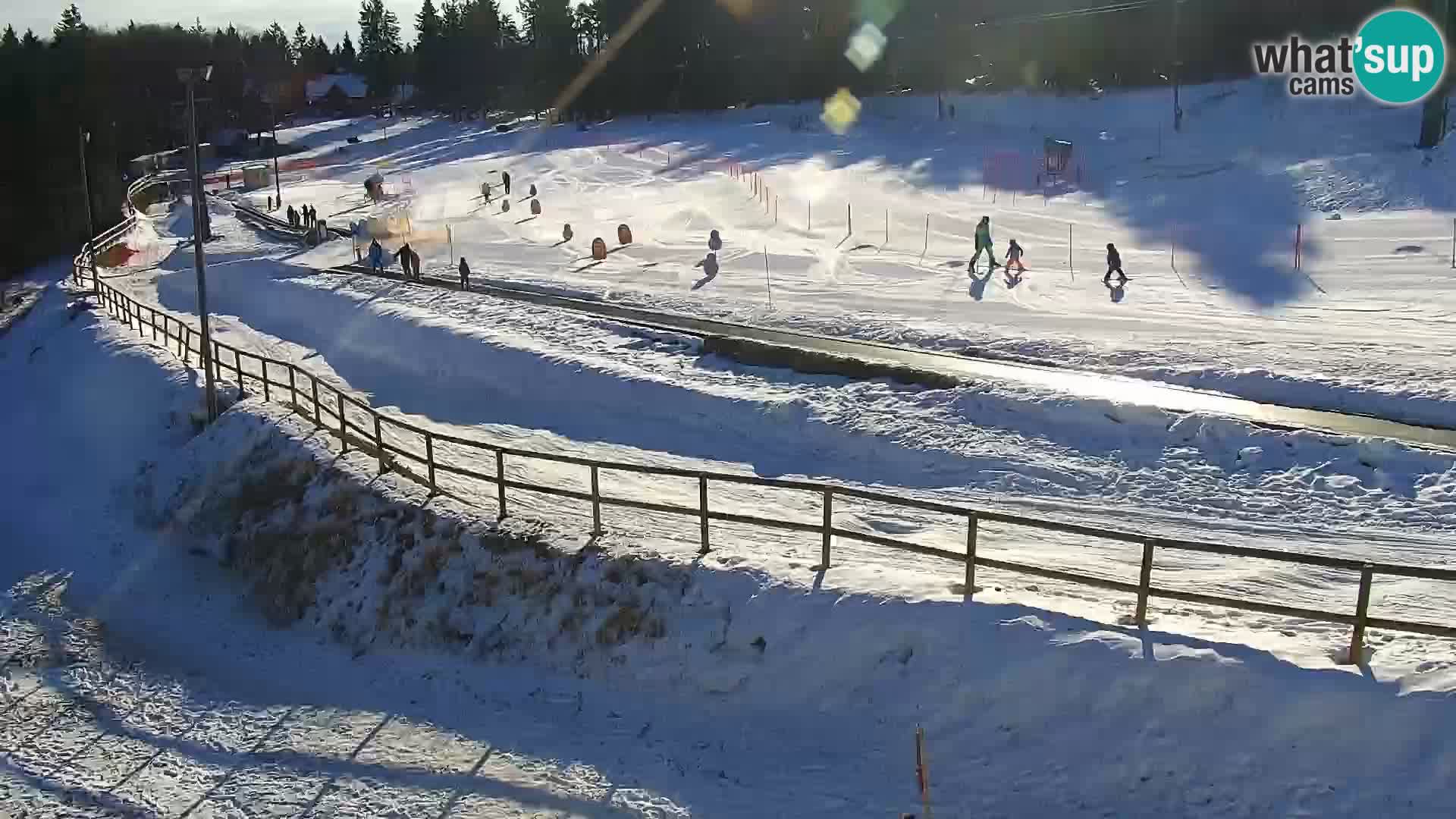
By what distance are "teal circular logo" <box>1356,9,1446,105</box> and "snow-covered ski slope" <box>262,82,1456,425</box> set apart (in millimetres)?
2229

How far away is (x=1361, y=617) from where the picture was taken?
30.9 feet

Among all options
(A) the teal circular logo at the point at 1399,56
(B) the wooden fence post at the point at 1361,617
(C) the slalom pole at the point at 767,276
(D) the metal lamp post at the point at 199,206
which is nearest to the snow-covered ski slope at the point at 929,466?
(B) the wooden fence post at the point at 1361,617

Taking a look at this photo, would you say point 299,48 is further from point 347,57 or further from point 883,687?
point 883,687

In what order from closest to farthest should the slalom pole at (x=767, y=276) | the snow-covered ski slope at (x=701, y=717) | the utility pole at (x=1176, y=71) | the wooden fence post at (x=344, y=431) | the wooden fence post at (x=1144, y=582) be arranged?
the snow-covered ski slope at (x=701, y=717)
the wooden fence post at (x=1144, y=582)
the wooden fence post at (x=344, y=431)
the slalom pole at (x=767, y=276)
the utility pole at (x=1176, y=71)

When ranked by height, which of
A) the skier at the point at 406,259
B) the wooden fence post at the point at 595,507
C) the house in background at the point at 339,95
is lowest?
the wooden fence post at the point at 595,507

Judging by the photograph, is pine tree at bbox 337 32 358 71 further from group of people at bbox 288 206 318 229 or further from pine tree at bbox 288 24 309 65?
group of people at bbox 288 206 318 229

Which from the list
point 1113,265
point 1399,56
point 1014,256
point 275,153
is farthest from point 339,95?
point 1113,265

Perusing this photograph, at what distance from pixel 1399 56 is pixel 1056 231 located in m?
27.0

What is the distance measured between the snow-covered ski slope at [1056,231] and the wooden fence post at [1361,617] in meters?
9.86

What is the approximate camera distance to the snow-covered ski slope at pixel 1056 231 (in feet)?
75.2

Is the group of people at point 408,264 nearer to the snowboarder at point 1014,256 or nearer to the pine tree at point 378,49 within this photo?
the snowboarder at point 1014,256

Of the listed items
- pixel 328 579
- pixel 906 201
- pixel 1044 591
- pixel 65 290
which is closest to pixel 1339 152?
pixel 906 201

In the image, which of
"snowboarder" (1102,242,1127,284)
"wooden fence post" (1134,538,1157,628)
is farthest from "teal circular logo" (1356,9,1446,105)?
"wooden fence post" (1134,538,1157,628)

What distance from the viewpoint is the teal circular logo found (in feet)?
164
